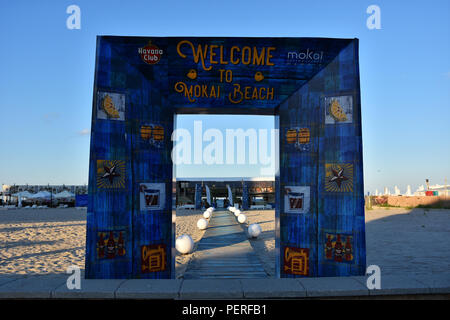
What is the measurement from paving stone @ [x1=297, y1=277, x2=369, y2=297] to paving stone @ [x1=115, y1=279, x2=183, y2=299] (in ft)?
7.88

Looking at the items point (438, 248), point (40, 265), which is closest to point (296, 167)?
point (40, 265)

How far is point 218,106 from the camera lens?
684 centimetres

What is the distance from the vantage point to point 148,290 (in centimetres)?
536

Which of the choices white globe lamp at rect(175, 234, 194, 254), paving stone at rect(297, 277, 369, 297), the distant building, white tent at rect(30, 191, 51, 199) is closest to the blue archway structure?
paving stone at rect(297, 277, 369, 297)

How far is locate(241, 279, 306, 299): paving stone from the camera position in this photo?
206 inches

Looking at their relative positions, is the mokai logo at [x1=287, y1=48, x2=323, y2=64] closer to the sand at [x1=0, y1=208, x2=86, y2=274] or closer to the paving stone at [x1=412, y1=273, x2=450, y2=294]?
the paving stone at [x1=412, y1=273, x2=450, y2=294]

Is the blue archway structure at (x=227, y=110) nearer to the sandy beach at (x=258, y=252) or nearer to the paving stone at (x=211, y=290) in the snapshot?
the paving stone at (x=211, y=290)

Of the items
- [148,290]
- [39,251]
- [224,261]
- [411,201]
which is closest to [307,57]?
[148,290]

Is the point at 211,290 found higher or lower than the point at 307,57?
lower

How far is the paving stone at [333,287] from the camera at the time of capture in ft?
17.4

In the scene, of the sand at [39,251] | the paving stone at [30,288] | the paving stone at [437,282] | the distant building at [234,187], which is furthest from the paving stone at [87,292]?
the distant building at [234,187]

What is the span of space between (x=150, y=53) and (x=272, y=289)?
546 cm

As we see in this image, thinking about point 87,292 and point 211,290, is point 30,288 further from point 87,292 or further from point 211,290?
point 211,290
